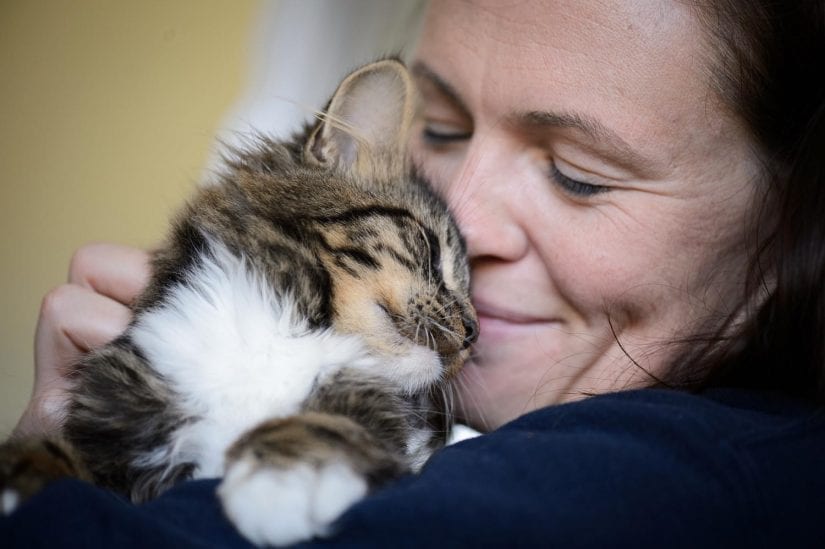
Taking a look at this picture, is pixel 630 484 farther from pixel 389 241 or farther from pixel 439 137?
pixel 439 137

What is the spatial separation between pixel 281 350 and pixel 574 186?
2.55 feet

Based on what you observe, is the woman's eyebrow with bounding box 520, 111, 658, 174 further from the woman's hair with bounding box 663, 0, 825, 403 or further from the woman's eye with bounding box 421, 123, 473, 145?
the woman's eye with bounding box 421, 123, 473, 145

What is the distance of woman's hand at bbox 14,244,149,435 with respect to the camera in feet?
5.98

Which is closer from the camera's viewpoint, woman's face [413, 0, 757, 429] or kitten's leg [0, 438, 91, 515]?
kitten's leg [0, 438, 91, 515]

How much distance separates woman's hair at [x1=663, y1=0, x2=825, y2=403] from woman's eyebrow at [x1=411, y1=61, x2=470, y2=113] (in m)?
Result: 0.59

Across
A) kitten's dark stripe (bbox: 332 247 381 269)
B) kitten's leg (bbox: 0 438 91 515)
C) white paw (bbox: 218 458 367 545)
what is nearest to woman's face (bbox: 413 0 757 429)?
kitten's dark stripe (bbox: 332 247 381 269)

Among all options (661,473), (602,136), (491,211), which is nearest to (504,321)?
(491,211)

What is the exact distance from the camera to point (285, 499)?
1.07 metres

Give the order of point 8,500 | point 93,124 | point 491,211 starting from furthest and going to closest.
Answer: point 93,124 < point 491,211 < point 8,500

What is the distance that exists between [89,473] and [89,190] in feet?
4.03

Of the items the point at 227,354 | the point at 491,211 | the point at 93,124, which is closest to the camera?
the point at 227,354

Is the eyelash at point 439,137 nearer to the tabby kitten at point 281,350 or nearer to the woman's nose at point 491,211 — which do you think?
the woman's nose at point 491,211

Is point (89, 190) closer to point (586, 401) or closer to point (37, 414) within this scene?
point (37, 414)

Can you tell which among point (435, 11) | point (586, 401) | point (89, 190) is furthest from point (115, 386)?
point (435, 11)
